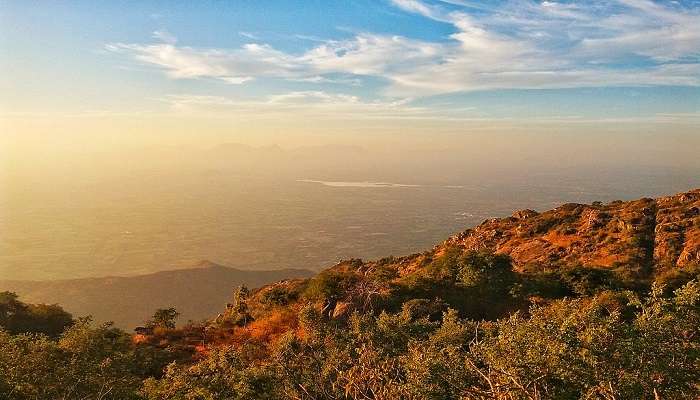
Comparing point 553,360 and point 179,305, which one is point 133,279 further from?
point 553,360

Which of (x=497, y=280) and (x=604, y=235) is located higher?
(x=604, y=235)

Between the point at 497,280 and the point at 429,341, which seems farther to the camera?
the point at 497,280

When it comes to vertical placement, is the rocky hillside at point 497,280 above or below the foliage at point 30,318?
above

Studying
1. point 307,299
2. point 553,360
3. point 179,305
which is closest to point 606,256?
point 307,299

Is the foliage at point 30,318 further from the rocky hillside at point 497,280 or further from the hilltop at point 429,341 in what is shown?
the rocky hillside at point 497,280

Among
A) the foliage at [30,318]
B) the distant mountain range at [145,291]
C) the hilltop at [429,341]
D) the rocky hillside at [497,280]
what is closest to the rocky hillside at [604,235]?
the rocky hillside at [497,280]

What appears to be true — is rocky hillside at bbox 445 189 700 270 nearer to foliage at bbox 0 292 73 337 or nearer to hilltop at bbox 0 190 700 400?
hilltop at bbox 0 190 700 400

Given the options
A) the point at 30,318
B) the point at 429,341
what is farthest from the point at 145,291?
the point at 429,341

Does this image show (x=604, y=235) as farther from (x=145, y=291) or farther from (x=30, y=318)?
(x=145, y=291)
